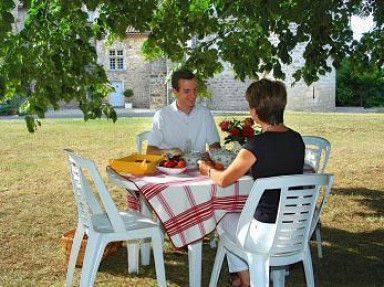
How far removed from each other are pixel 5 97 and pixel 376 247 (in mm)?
3408

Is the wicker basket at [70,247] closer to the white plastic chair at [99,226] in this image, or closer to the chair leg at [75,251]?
the chair leg at [75,251]

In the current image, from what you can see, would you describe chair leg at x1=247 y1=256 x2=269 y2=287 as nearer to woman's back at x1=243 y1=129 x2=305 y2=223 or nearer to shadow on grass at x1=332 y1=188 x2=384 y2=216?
woman's back at x1=243 y1=129 x2=305 y2=223

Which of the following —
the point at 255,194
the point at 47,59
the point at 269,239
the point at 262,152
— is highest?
the point at 47,59

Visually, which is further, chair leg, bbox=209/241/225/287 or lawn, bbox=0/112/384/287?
lawn, bbox=0/112/384/287

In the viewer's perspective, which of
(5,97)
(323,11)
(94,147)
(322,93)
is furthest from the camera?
(322,93)

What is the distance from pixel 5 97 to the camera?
417 cm

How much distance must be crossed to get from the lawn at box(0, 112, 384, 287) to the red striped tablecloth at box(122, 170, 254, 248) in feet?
3.08

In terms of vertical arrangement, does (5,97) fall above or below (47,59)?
below

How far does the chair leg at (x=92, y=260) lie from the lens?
320 cm

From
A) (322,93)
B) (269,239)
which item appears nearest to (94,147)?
(269,239)

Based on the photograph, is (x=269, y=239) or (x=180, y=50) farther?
(x=180, y=50)

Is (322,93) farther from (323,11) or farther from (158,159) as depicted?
Result: (158,159)

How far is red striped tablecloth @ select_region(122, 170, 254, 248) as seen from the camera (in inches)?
121

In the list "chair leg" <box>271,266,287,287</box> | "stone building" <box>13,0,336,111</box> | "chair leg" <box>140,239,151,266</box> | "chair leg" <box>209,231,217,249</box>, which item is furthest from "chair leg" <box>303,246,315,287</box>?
"stone building" <box>13,0,336,111</box>
